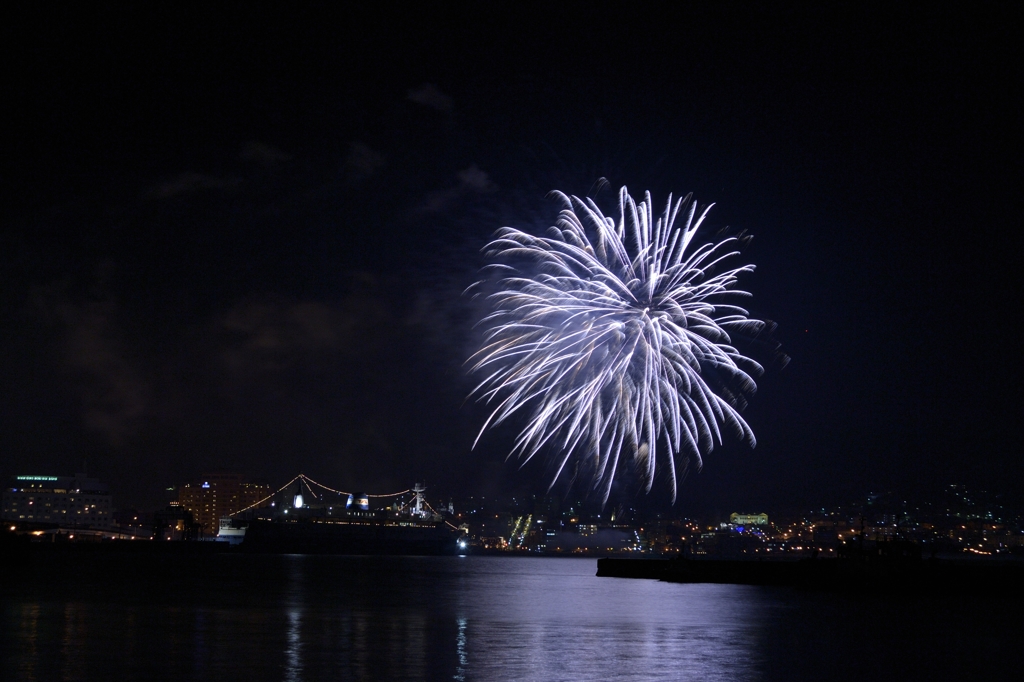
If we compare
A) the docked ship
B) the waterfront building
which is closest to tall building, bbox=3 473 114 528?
the docked ship

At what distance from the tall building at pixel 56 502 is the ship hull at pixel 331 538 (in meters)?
55.5

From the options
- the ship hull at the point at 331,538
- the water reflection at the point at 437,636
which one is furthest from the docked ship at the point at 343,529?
the water reflection at the point at 437,636

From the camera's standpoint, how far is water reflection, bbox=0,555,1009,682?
17562 mm

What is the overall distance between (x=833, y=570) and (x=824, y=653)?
124ft

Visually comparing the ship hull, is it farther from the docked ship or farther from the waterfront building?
the waterfront building

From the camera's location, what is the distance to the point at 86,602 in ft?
110

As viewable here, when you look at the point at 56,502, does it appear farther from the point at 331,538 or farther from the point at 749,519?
the point at 749,519

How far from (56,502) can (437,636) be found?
7215 inches

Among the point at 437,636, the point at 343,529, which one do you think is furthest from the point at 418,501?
the point at 437,636

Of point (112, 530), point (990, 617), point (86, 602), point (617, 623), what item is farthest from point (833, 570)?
point (112, 530)

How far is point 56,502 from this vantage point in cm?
18350

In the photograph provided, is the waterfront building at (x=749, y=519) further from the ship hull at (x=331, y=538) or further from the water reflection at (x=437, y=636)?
the water reflection at (x=437, y=636)

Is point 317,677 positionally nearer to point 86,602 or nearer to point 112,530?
point 86,602

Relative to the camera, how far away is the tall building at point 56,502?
17975 cm
